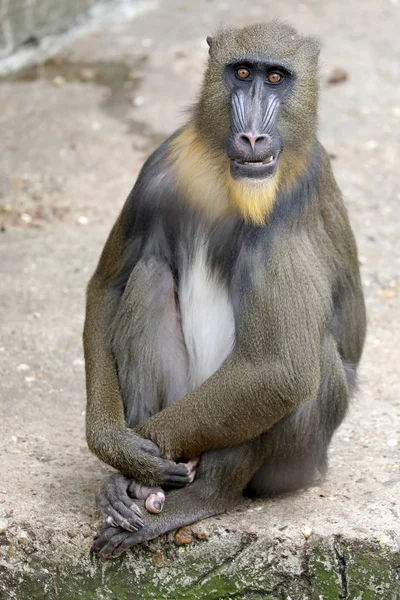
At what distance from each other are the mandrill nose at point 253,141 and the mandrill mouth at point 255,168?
0.15 ft

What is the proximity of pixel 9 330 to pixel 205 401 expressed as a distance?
2.31 metres

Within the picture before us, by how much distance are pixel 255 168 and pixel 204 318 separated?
825 millimetres

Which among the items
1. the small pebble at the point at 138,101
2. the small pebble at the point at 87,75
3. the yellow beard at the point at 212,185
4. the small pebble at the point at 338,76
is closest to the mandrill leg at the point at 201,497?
the yellow beard at the point at 212,185

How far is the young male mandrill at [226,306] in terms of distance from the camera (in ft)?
13.8

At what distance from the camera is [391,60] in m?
10.3

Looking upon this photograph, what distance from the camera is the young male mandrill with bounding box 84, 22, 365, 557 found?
421 centimetres

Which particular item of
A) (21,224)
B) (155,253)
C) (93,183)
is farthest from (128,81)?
(155,253)

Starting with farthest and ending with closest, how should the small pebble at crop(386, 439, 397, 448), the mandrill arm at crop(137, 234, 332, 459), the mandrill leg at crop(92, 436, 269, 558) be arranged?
the small pebble at crop(386, 439, 397, 448)
the mandrill leg at crop(92, 436, 269, 558)
the mandrill arm at crop(137, 234, 332, 459)

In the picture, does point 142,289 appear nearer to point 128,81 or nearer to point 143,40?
point 128,81

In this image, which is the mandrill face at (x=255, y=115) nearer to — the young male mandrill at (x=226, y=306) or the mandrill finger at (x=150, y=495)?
the young male mandrill at (x=226, y=306)

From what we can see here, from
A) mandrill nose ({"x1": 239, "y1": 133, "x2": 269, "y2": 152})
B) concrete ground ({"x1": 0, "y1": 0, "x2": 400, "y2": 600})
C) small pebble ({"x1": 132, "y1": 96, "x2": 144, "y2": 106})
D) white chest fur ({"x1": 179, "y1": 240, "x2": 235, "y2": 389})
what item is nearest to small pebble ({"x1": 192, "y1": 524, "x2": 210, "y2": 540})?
concrete ground ({"x1": 0, "y1": 0, "x2": 400, "y2": 600})

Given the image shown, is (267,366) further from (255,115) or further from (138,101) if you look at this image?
(138,101)

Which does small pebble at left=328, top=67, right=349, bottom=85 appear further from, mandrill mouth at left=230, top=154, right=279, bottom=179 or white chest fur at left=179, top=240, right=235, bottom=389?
mandrill mouth at left=230, top=154, right=279, bottom=179

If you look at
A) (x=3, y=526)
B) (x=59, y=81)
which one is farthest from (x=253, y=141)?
(x=59, y=81)
